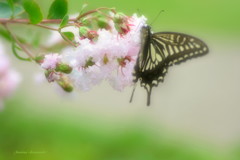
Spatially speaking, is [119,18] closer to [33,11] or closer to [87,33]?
[87,33]

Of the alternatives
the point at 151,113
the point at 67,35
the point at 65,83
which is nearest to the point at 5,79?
the point at 65,83

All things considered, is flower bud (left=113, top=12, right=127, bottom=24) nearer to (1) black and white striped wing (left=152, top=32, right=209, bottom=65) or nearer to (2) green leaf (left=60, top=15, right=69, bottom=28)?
(2) green leaf (left=60, top=15, right=69, bottom=28)

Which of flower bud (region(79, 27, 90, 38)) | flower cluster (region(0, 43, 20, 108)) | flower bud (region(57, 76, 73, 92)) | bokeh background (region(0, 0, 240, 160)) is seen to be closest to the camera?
flower bud (region(79, 27, 90, 38))

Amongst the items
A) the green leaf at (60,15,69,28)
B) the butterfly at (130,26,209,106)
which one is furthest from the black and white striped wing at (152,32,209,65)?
the green leaf at (60,15,69,28)

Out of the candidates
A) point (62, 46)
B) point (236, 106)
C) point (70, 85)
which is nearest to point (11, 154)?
point (62, 46)

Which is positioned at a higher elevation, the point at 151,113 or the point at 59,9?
the point at 151,113

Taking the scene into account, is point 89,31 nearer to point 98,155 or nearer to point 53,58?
point 53,58
